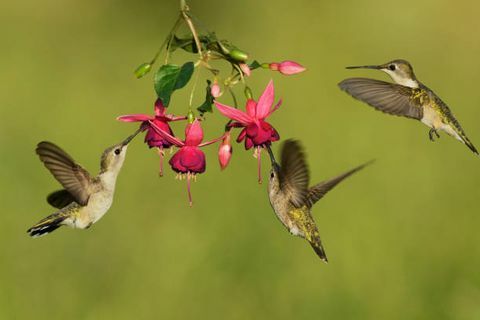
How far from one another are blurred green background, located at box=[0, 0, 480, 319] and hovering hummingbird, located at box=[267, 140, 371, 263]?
2.62 meters

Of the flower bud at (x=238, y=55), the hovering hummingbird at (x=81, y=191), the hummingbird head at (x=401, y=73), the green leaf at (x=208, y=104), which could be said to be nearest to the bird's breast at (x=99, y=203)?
the hovering hummingbird at (x=81, y=191)

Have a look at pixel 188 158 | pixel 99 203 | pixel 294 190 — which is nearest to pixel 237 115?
pixel 188 158

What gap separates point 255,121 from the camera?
1861 millimetres

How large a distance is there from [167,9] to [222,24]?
769 millimetres

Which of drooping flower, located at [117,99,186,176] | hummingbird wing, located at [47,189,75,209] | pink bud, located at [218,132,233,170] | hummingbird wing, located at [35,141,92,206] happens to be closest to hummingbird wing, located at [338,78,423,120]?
pink bud, located at [218,132,233,170]

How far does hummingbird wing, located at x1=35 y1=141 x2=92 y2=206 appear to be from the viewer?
1.95 meters

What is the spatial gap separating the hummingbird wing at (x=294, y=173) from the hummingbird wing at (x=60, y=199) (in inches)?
24.9

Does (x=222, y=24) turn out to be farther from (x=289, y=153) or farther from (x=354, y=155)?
(x=289, y=153)

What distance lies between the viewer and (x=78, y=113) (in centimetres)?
741

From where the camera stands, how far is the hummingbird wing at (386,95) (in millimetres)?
2041

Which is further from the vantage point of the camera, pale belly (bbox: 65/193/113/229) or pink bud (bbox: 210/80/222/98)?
pale belly (bbox: 65/193/113/229)

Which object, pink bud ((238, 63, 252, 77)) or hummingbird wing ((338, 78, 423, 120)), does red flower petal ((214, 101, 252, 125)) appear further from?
hummingbird wing ((338, 78, 423, 120))

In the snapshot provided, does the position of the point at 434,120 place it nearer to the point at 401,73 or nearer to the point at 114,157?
the point at 401,73

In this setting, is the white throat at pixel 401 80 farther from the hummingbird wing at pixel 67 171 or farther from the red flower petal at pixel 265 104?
the hummingbird wing at pixel 67 171
